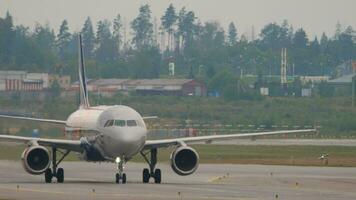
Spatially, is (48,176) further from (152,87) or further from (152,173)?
(152,87)

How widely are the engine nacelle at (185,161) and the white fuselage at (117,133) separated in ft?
5.64

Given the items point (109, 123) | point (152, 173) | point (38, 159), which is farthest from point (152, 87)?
point (109, 123)

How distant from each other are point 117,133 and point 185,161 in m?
3.30

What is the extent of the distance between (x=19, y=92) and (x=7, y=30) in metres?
33.4

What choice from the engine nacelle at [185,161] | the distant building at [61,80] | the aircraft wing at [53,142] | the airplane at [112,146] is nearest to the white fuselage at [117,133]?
the airplane at [112,146]

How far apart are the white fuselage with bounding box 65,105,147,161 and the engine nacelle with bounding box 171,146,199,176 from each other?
5.64 ft

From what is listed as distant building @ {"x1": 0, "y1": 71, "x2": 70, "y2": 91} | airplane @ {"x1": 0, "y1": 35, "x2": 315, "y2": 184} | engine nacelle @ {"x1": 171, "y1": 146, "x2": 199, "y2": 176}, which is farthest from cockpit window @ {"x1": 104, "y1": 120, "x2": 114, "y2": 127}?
distant building @ {"x1": 0, "y1": 71, "x2": 70, "y2": 91}

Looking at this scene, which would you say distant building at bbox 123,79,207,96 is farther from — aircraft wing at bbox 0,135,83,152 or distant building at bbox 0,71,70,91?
aircraft wing at bbox 0,135,83,152

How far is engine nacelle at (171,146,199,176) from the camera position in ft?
187

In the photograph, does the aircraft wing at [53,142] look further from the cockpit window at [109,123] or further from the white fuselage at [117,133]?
the cockpit window at [109,123]

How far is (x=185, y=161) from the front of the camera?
5709 cm

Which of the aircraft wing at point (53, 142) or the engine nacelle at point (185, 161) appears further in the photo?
the engine nacelle at point (185, 161)

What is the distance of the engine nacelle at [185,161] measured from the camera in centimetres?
5688

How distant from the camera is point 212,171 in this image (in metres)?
65.8
